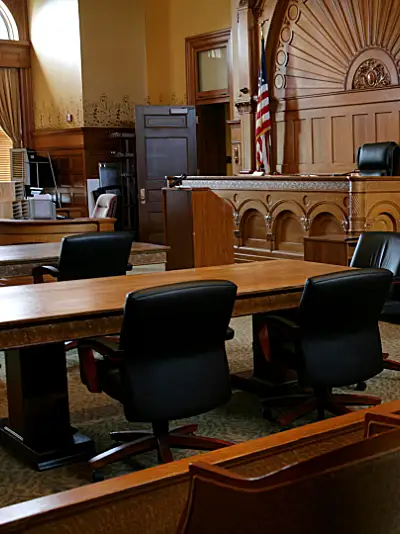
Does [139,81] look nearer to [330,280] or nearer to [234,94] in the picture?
[234,94]

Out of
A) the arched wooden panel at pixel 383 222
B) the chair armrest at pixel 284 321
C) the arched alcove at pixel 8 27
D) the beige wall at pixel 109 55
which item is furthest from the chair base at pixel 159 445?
the arched alcove at pixel 8 27

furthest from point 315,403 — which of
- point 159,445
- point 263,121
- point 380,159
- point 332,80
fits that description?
point 263,121

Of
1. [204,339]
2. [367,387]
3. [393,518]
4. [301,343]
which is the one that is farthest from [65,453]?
[393,518]

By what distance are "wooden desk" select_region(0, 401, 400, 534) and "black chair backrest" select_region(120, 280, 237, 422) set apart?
59.7 inches

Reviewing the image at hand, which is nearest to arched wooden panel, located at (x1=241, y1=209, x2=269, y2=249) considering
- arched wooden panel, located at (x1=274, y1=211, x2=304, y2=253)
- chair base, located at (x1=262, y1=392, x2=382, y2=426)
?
arched wooden panel, located at (x1=274, y1=211, x2=304, y2=253)

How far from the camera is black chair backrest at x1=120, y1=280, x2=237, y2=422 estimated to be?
3.09m

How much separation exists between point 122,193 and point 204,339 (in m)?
9.48

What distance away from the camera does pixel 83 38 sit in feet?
40.9

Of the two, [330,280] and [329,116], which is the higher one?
[329,116]

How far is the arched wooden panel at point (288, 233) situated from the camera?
27.5 ft

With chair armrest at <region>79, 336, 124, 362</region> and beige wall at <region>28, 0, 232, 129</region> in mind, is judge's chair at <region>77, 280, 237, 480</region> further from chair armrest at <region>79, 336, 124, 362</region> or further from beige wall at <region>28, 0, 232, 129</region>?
beige wall at <region>28, 0, 232, 129</region>

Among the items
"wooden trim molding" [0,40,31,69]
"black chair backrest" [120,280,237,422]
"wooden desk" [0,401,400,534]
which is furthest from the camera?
"wooden trim molding" [0,40,31,69]

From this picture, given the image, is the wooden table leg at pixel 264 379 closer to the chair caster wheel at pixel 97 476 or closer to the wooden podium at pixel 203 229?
the chair caster wheel at pixel 97 476

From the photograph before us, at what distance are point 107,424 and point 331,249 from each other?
3244mm
